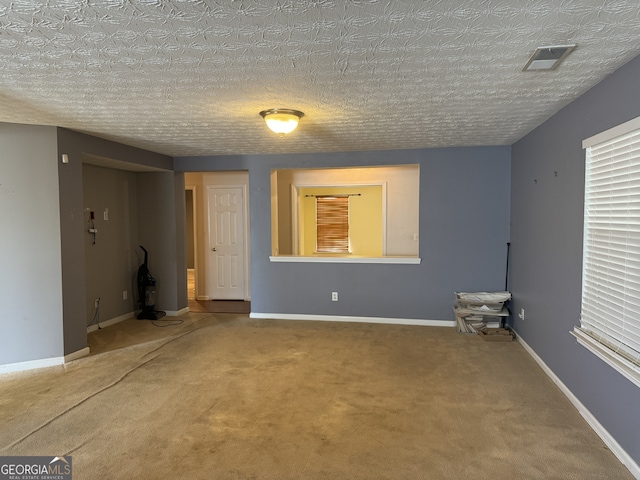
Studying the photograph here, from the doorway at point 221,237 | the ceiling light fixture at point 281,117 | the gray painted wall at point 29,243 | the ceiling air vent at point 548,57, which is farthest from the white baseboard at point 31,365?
the ceiling air vent at point 548,57

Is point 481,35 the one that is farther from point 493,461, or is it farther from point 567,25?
point 493,461

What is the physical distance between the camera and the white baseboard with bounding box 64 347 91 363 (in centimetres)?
384

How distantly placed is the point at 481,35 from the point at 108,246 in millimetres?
4890

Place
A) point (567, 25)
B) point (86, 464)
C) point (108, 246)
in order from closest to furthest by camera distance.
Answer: point (567, 25)
point (86, 464)
point (108, 246)

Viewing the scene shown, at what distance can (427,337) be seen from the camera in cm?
459

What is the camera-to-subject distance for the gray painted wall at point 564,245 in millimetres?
2299

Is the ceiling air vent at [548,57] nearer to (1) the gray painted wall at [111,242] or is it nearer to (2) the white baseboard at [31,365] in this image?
(2) the white baseboard at [31,365]

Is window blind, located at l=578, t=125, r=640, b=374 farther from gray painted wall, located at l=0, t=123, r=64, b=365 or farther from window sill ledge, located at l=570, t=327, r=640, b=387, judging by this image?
gray painted wall, located at l=0, t=123, r=64, b=365

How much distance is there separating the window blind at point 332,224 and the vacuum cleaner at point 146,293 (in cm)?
307

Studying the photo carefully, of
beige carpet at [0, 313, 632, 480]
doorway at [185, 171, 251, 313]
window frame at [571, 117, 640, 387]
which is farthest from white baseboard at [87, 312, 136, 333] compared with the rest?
window frame at [571, 117, 640, 387]

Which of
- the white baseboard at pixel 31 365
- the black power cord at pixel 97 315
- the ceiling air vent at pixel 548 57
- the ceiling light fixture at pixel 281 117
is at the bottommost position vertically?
the white baseboard at pixel 31 365

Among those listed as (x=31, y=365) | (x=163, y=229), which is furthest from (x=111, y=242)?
(x=31, y=365)

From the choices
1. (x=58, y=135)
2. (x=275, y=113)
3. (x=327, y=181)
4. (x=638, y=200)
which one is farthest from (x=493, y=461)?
(x=327, y=181)

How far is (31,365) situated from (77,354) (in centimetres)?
37
